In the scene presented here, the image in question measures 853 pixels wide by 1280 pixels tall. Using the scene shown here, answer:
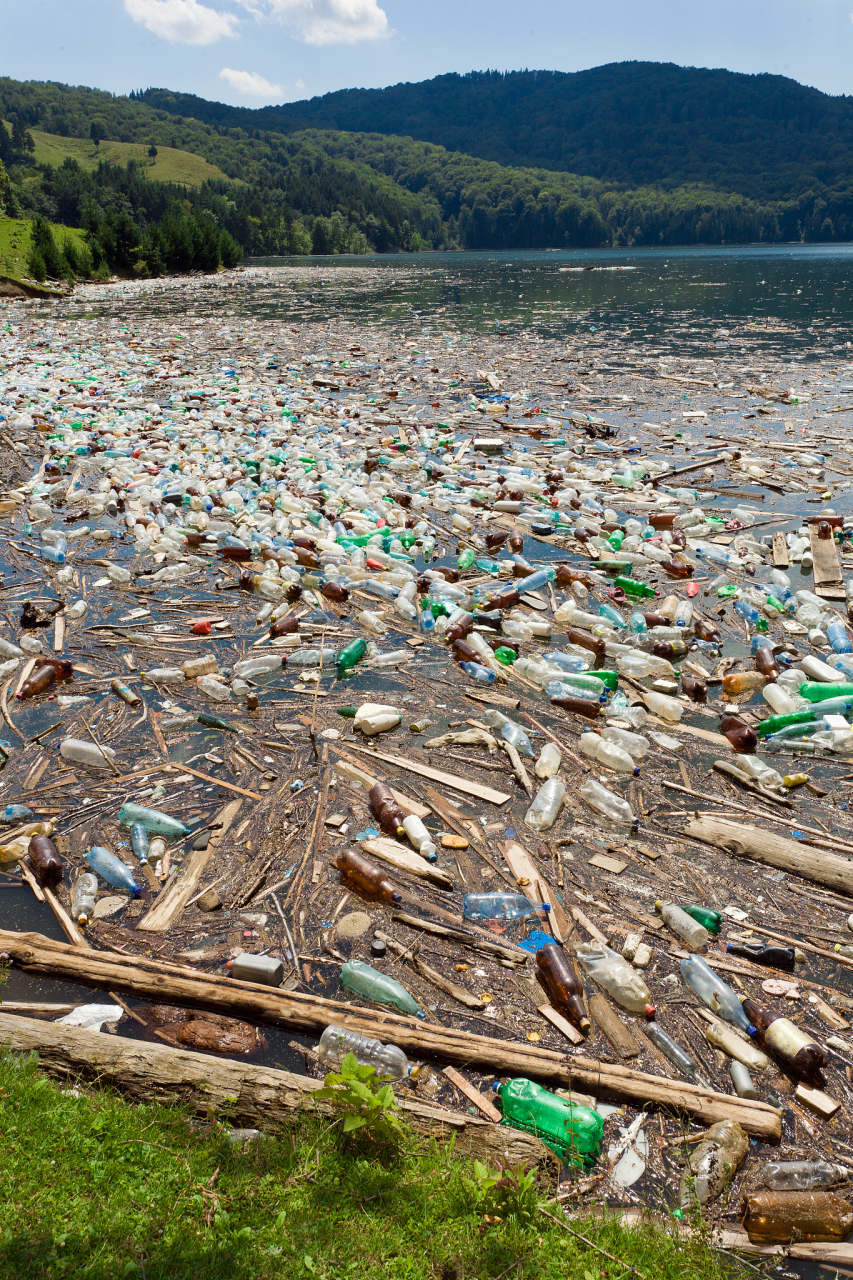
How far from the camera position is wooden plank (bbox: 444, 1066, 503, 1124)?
7.91 ft

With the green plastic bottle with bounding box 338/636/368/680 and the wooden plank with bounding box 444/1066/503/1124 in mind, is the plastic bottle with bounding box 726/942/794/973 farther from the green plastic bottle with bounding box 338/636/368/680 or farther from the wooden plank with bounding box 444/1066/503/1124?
the green plastic bottle with bounding box 338/636/368/680

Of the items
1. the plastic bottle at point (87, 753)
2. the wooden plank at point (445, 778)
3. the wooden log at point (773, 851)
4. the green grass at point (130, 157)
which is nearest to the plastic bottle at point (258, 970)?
the wooden plank at point (445, 778)

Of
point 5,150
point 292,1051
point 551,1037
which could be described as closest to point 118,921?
point 292,1051

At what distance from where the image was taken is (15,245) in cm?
5128

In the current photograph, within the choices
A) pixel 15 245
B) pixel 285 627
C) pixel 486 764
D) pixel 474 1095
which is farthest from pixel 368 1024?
pixel 15 245

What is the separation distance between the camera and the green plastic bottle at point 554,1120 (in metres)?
2.30

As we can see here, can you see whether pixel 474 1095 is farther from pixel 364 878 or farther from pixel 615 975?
pixel 364 878

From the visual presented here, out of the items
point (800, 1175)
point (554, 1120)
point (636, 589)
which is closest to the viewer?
point (800, 1175)

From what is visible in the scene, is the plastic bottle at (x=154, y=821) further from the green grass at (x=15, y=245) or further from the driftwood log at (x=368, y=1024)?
the green grass at (x=15, y=245)

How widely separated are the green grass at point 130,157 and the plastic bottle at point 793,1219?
19267cm

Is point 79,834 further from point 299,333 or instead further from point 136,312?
point 136,312

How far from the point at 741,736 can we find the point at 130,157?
220 metres

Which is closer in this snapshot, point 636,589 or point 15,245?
point 636,589

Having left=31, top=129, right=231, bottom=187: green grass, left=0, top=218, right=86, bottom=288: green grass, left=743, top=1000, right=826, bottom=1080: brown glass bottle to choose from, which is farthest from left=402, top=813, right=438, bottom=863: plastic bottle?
left=31, top=129, right=231, bottom=187: green grass
